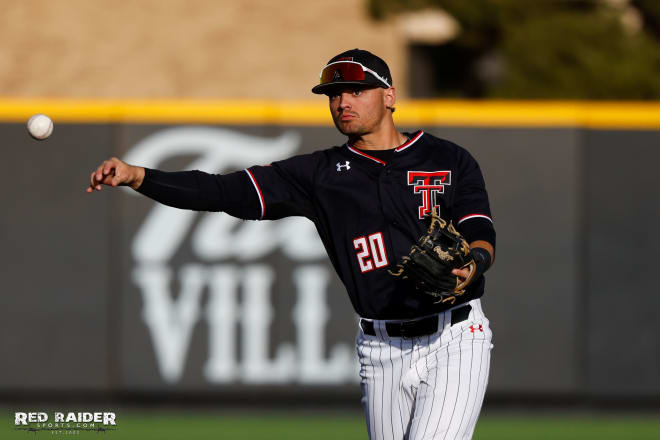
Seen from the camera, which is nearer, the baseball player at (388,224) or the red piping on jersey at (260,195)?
the baseball player at (388,224)

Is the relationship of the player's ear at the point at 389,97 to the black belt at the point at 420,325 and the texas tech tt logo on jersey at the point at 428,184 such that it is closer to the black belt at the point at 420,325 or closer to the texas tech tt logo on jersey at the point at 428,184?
the texas tech tt logo on jersey at the point at 428,184

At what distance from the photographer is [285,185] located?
4.86 m

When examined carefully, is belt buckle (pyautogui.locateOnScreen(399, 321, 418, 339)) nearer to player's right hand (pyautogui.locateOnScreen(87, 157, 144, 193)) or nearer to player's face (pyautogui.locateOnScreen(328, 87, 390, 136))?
player's face (pyautogui.locateOnScreen(328, 87, 390, 136))

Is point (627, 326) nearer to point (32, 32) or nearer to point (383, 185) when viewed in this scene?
point (383, 185)

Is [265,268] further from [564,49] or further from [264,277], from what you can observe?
[564,49]

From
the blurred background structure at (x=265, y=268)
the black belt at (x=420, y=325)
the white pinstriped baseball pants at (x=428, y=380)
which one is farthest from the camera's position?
the blurred background structure at (x=265, y=268)

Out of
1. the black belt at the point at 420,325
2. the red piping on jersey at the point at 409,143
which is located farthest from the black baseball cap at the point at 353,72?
the black belt at the point at 420,325

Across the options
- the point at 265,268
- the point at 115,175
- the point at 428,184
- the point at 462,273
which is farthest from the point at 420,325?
the point at 265,268

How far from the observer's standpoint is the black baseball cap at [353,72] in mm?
4641

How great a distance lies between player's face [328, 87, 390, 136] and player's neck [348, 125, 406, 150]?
2.2 inches

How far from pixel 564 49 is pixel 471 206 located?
28.1 ft

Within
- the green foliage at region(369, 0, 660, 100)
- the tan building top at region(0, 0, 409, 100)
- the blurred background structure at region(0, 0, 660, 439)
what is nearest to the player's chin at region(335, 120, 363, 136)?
the blurred background structure at region(0, 0, 660, 439)

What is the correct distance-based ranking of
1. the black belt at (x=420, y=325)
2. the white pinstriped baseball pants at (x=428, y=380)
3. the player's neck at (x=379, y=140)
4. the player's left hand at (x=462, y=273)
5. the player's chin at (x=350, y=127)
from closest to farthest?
the player's left hand at (x=462, y=273)
the white pinstriped baseball pants at (x=428, y=380)
the black belt at (x=420, y=325)
the player's chin at (x=350, y=127)
the player's neck at (x=379, y=140)

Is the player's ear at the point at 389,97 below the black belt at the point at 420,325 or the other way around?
the other way around
